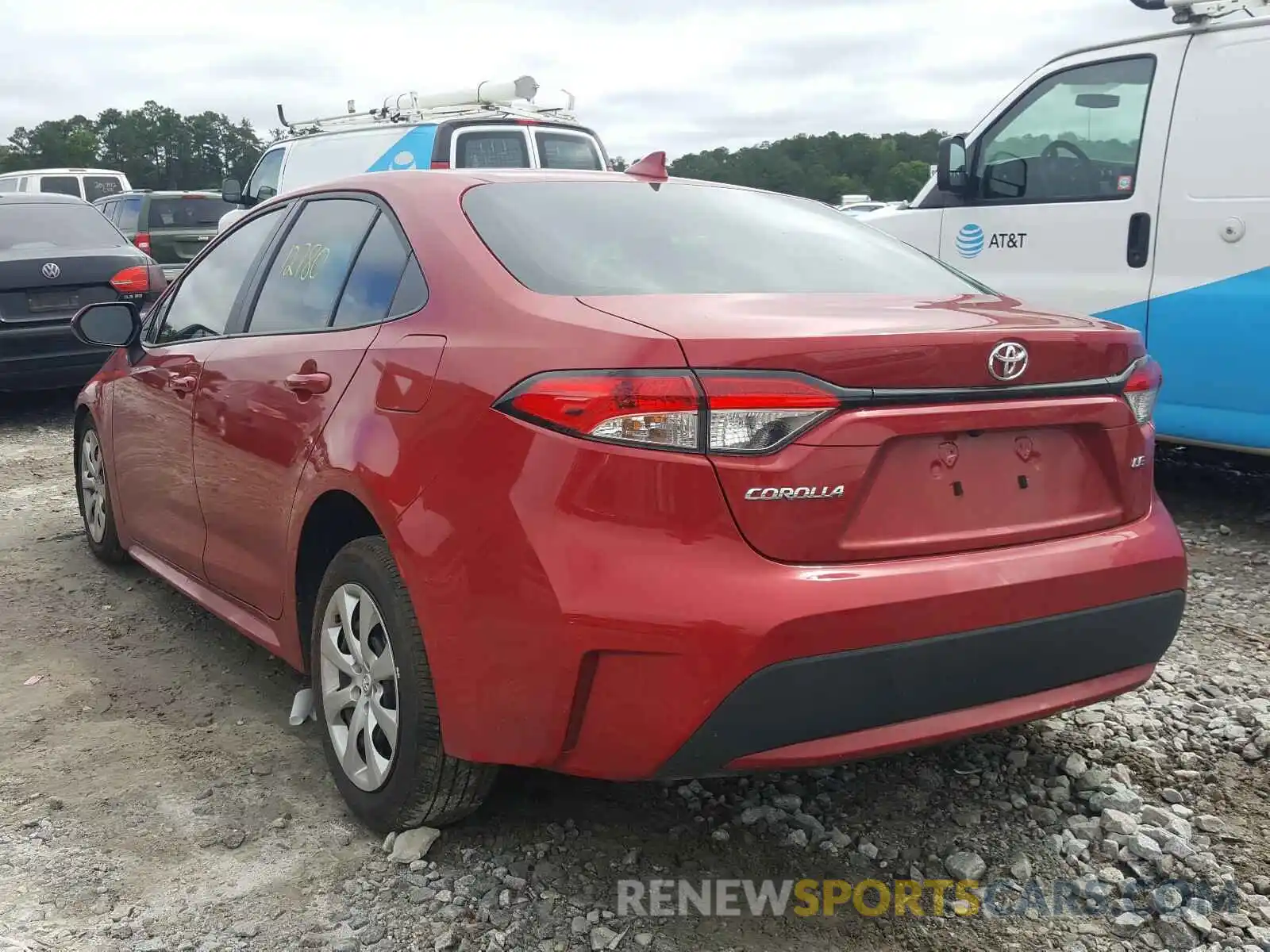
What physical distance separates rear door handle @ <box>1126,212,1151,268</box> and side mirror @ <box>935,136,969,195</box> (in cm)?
96

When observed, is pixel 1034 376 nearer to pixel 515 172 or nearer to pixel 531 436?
pixel 531 436

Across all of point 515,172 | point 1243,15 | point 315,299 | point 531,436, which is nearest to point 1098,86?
point 1243,15

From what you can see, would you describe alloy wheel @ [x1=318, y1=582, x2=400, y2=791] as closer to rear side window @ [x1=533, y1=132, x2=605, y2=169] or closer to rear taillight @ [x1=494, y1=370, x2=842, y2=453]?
rear taillight @ [x1=494, y1=370, x2=842, y2=453]

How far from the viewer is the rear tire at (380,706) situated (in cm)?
253

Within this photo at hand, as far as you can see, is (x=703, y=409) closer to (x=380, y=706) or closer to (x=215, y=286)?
(x=380, y=706)

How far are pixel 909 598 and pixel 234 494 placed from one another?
205 centimetres

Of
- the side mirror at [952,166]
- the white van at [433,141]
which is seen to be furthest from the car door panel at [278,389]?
the white van at [433,141]

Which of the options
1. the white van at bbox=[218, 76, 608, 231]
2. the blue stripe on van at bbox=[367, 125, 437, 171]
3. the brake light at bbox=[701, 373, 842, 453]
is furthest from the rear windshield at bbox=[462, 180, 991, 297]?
the blue stripe on van at bbox=[367, 125, 437, 171]

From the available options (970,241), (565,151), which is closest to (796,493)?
(970,241)

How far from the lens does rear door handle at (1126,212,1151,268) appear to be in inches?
206

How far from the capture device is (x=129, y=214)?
669 inches

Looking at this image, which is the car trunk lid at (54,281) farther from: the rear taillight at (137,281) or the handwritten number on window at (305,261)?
the handwritten number on window at (305,261)

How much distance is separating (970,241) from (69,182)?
2067cm

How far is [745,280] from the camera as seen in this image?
2.68 meters
